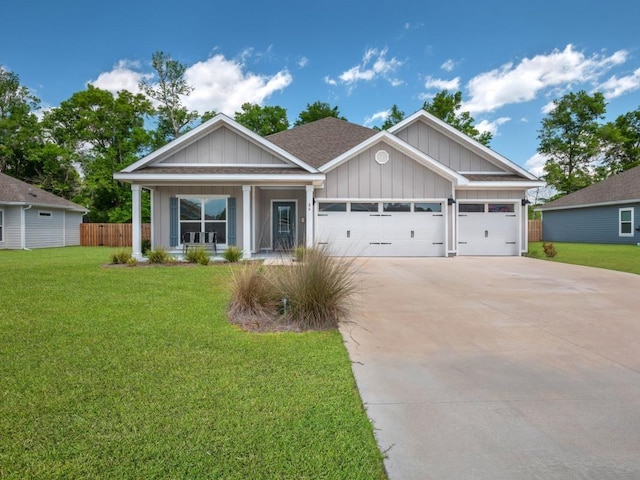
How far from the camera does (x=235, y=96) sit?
94.9 feet

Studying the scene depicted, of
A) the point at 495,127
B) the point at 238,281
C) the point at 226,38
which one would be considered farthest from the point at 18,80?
the point at 495,127

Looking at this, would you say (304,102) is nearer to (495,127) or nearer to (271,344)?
(495,127)

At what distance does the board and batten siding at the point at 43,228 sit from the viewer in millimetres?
19375

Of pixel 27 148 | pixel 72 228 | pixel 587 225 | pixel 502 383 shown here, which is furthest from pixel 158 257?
pixel 27 148

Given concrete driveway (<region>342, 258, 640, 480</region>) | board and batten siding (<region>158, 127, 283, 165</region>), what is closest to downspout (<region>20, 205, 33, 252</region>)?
board and batten siding (<region>158, 127, 283, 165</region>)

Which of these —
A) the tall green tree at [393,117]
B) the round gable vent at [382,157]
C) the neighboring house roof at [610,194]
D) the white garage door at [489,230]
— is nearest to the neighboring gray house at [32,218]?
the round gable vent at [382,157]

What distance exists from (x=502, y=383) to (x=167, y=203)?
13.3 meters

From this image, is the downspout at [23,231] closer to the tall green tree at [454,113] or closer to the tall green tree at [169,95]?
the tall green tree at [169,95]

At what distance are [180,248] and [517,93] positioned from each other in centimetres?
2653

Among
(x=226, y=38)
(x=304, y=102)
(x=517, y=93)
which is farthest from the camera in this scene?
(x=304, y=102)

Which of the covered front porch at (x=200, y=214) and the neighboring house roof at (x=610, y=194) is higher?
the neighboring house roof at (x=610, y=194)

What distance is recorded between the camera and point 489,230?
14812 mm

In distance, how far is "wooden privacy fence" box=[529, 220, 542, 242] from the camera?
2727cm

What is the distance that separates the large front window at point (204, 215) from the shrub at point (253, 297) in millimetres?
9221
